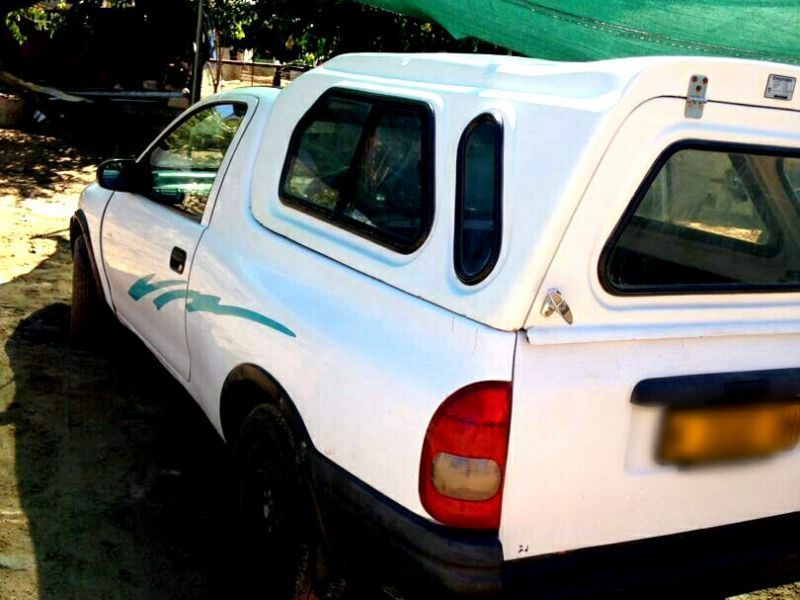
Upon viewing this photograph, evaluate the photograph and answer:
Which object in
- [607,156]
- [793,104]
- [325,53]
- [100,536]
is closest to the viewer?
[607,156]

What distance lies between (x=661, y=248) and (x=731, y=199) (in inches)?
16.6

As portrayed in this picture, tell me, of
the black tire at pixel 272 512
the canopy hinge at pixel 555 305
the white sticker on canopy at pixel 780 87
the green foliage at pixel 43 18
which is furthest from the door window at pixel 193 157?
the green foliage at pixel 43 18

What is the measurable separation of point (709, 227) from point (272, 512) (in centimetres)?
166

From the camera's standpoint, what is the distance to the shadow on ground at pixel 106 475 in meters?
3.00

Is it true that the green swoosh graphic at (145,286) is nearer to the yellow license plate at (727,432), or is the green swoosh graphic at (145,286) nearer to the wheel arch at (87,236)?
the wheel arch at (87,236)

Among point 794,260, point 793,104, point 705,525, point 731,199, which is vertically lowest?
point 705,525

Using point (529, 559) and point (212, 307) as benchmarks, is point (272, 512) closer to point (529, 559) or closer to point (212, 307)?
point (212, 307)

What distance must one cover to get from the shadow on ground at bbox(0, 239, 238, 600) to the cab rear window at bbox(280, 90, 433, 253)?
1.43 m

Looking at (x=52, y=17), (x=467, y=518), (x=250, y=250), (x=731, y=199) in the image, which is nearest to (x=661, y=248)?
(x=731, y=199)

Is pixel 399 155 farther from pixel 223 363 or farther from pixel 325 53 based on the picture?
pixel 325 53

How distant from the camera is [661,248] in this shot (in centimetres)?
235

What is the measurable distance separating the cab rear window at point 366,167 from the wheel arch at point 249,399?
1.83 feet

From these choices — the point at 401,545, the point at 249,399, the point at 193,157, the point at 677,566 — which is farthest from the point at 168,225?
the point at 677,566

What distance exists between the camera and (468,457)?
2023 mm
